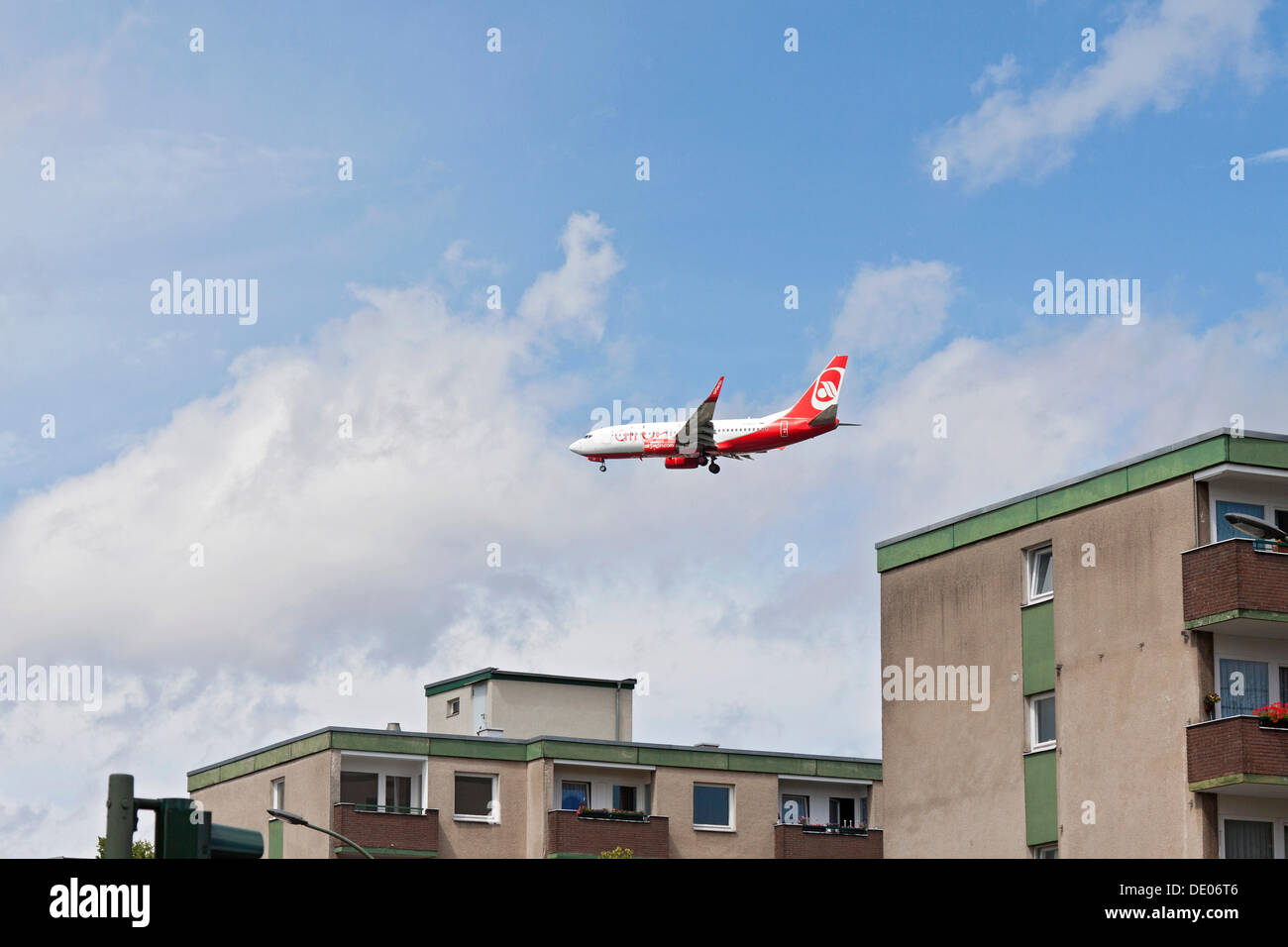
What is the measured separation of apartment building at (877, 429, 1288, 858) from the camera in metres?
38.8

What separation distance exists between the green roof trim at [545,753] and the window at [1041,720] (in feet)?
70.2

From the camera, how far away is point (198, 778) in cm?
6744

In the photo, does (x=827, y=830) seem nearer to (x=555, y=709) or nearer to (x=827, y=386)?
(x=555, y=709)

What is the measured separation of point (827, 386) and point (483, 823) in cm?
3847

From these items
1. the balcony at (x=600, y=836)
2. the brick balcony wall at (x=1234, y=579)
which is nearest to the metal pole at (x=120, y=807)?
the brick balcony wall at (x=1234, y=579)

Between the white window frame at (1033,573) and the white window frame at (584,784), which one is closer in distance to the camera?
the white window frame at (1033,573)

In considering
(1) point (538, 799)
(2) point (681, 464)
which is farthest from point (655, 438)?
(1) point (538, 799)

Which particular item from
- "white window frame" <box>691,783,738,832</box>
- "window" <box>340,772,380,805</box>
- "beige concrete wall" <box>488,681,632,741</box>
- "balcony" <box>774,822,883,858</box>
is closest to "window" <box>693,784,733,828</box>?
"white window frame" <box>691,783,738,832</box>

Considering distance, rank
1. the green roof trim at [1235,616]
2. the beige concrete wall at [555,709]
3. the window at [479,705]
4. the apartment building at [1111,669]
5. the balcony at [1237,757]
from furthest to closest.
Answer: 1. the window at [479,705]
2. the beige concrete wall at [555,709]
3. the apartment building at [1111,669]
4. the green roof trim at [1235,616]
5. the balcony at [1237,757]

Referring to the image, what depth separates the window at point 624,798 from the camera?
205 ft

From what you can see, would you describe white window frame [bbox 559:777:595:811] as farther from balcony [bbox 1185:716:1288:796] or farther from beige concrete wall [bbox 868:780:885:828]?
balcony [bbox 1185:716:1288:796]

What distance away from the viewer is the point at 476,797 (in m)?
61.4

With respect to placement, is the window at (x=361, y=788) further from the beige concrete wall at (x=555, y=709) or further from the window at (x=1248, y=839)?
the window at (x=1248, y=839)

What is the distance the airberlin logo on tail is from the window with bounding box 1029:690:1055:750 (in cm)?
4884
